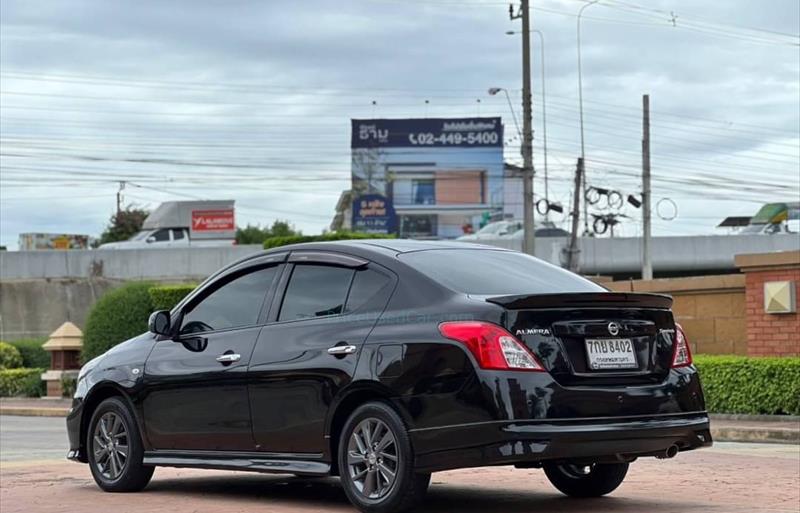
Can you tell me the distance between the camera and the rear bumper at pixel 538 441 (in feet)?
24.7

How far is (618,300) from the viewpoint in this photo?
26.6ft

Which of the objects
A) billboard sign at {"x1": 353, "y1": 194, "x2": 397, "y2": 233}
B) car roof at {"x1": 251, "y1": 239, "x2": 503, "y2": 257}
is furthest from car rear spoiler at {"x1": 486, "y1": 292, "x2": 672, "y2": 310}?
billboard sign at {"x1": 353, "y1": 194, "x2": 397, "y2": 233}

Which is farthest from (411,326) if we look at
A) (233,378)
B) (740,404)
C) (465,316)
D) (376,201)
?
(376,201)

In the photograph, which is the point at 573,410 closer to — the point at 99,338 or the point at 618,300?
the point at 618,300

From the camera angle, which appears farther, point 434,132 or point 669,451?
point 434,132

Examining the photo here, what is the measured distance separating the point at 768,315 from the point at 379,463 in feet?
48.2

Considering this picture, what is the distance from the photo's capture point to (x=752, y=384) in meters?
20.0

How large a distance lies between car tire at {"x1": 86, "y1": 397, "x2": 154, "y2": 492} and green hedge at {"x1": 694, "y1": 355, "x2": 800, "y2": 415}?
11.8 m

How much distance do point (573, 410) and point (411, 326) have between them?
1070mm

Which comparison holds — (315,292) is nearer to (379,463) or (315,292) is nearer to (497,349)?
(379,463)

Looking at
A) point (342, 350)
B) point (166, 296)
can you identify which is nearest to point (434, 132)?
point (166, 296)

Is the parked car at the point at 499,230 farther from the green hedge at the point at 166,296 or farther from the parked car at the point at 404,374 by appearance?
the parked car at the point at 404,374

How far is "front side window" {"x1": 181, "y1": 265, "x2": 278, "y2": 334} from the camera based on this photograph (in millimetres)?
9367

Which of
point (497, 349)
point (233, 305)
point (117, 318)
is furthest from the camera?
point (117, 318)
